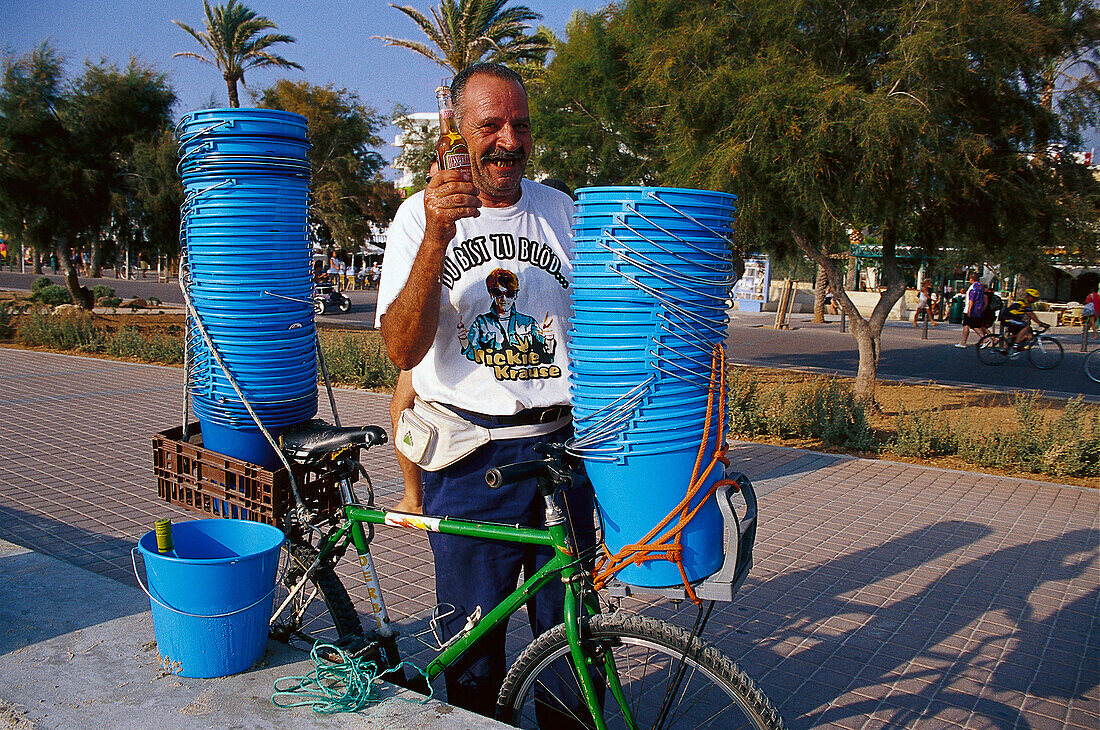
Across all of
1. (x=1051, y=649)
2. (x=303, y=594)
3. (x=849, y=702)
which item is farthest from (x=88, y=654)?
(x=1051, y=649)

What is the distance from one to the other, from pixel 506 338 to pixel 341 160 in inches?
1131

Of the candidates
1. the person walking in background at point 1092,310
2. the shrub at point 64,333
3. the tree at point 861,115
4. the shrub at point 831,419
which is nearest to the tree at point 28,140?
the shrub at point 64,333

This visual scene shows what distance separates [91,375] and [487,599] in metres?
11.7

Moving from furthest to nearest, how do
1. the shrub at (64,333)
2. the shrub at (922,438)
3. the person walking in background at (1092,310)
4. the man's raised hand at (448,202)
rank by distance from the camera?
the person walking in background at (1092,310), the shrub at (64,333), the shrub at (922,438), the man's raised hand at (448,202)

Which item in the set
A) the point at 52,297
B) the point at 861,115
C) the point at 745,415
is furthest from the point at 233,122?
the point at 52,297

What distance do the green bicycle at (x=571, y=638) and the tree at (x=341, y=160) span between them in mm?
26940

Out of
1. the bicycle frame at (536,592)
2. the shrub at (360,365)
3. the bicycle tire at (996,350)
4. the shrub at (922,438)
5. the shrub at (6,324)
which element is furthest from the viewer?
the bicycle tire at (996,350)

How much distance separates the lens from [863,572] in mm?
4836

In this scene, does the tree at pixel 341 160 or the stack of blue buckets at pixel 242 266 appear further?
the tree at pixel 341 160

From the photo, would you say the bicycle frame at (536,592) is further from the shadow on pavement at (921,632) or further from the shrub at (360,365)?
the shrub at (360,365)

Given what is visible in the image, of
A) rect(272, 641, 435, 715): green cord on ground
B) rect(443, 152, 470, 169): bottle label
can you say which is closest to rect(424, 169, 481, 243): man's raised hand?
rect(443, 152, 470, 169): bottle label

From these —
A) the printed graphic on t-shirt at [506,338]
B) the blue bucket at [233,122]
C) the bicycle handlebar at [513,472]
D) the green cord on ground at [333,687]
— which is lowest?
the green cord on ground at [333,687]

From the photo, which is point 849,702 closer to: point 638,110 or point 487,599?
point 487,599

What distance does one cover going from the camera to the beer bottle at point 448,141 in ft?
6.70
